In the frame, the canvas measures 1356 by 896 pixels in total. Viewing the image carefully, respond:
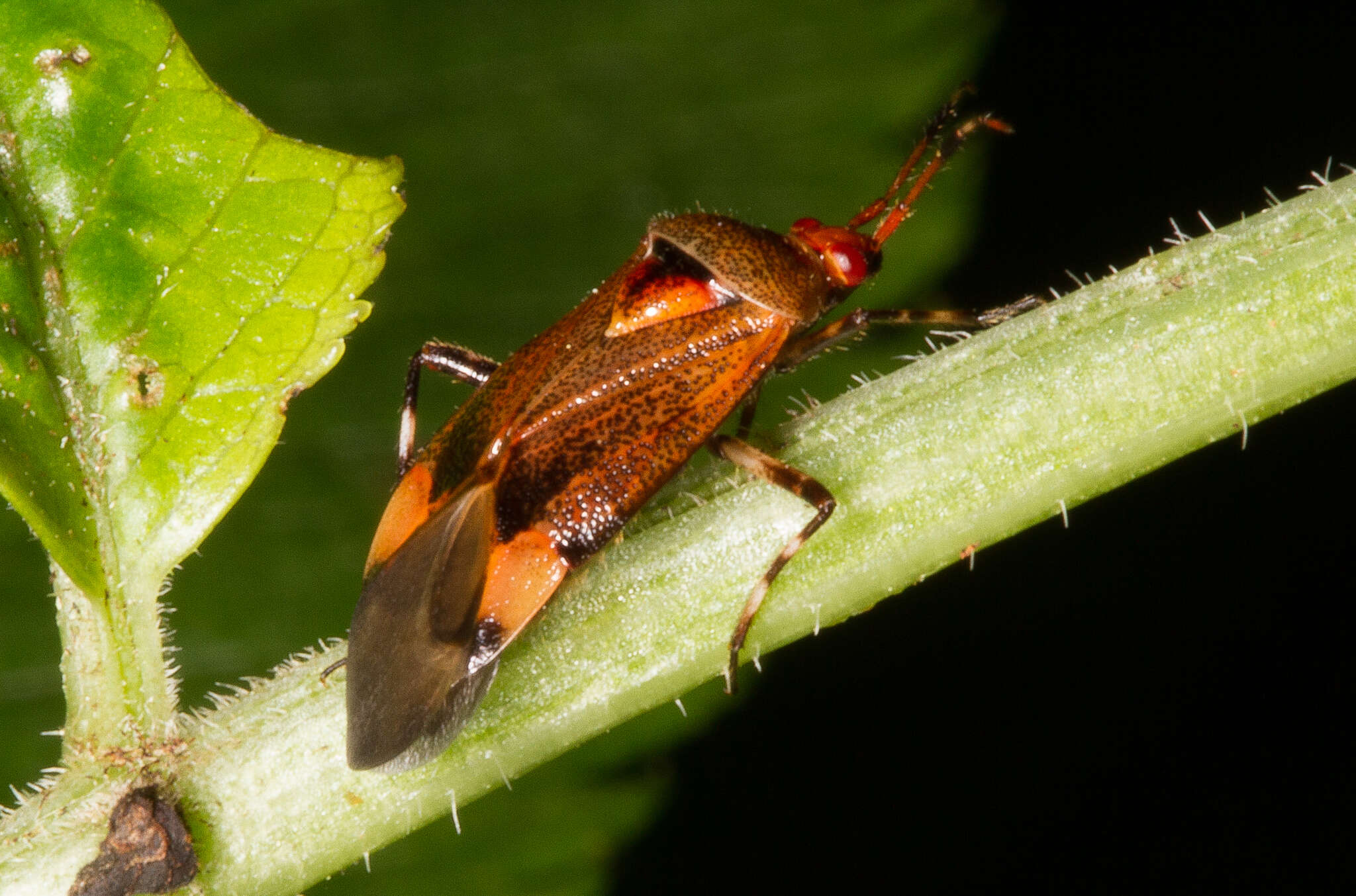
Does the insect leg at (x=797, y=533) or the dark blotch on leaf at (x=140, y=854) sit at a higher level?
the insect leg at (x=797, y=533)

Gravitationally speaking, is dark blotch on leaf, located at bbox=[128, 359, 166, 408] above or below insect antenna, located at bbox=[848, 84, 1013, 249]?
below

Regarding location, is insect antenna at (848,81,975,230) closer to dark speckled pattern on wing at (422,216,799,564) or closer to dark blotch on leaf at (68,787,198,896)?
dark speckled pattern on wing at (422,216,799,564)

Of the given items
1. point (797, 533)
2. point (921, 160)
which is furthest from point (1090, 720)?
point (797, 533)

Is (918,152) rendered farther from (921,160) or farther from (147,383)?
(147,383)

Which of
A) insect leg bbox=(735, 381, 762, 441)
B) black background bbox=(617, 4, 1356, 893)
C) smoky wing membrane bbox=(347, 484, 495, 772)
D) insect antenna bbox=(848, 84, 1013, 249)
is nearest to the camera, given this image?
smoky wing membrane bbox=(347, 484, 495, 772)

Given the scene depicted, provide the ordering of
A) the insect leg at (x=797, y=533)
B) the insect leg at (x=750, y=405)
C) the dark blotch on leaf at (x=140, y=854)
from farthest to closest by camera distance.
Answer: the insect leg at (x=750, y=405) → the insect leg at (x=797, y=533) → the dark blotch on leaf at (x=140, y=854)

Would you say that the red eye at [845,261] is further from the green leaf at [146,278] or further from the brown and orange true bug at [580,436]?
the green leaf at [146,278]

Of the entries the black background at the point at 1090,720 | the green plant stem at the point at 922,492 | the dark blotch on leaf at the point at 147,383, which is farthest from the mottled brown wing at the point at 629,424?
the black background at the point at 1090,720

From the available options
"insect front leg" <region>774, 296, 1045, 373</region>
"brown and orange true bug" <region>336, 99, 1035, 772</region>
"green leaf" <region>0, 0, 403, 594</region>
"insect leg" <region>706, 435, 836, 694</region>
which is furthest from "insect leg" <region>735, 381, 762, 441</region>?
"green leaf" <region>0, 0, 403, 594</region>
